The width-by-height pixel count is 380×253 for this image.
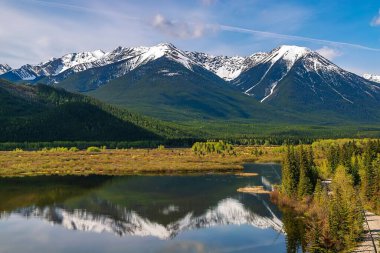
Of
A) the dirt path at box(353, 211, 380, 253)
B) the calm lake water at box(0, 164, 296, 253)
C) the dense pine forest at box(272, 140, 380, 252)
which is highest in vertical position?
the dense pine forest at box(272, 140, 380, 252)

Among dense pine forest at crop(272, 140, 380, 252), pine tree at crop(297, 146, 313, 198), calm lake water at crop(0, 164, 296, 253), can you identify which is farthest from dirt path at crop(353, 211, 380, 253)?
pine tree at crop(297, 146, 313, 198)

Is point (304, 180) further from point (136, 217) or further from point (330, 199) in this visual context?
point (136, 217)

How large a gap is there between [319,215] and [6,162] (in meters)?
136

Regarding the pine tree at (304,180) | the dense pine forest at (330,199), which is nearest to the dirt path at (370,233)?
the dense pine forest at (330,199)

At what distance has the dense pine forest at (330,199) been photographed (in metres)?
63.8

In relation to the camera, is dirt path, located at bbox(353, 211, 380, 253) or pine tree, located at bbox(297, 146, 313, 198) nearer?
dirt path, located at bbox(353, 211, 380, 253)

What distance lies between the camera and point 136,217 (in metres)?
88.6

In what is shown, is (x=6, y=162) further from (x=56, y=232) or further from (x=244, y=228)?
(x=244, y=228)

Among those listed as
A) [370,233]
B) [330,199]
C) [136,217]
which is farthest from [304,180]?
[136,217]

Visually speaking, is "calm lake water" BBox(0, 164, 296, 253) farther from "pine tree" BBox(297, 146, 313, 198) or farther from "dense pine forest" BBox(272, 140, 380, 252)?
"pine tree" BBox(297, 146, 313, 198)

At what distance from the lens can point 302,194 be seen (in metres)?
94.9

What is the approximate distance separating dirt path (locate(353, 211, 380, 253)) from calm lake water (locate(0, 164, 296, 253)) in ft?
37.1

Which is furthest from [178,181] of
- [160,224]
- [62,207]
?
[160,224]

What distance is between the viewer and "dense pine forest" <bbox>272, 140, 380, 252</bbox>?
6381cm
